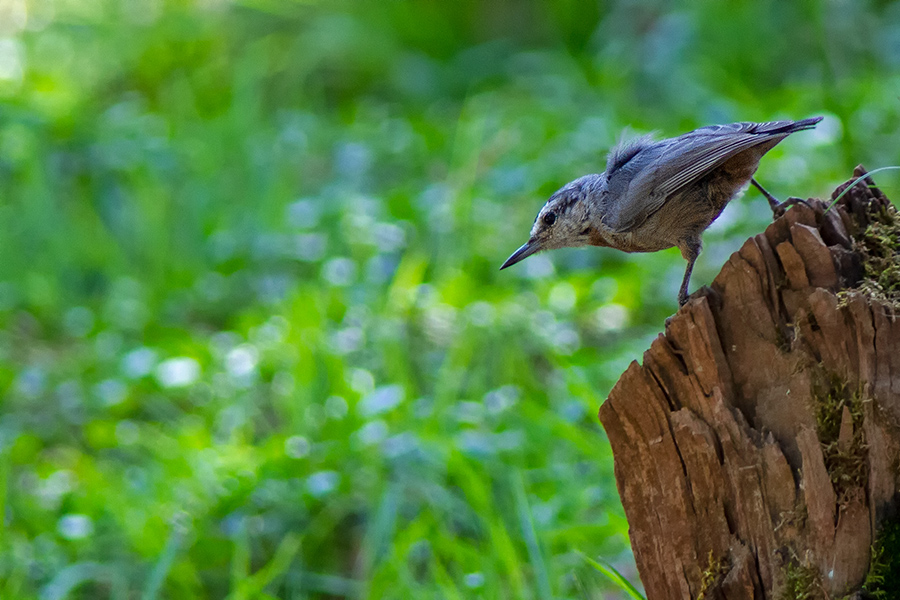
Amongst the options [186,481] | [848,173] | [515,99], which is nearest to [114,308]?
[186,481]

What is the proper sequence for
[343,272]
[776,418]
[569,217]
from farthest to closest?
[343,272] → [569,217] → [776,418]

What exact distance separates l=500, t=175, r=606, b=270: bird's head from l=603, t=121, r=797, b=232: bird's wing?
0.08 m

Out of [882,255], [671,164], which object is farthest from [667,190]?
[882,255]

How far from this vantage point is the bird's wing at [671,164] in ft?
7.79

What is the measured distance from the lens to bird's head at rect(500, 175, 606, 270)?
2807mm

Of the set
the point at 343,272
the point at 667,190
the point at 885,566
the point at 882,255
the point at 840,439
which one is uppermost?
the point at 343,272

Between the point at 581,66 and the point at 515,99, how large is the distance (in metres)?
0.77

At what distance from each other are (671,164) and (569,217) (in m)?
0.41

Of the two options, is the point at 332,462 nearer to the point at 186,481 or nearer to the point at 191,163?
the point at 186,481

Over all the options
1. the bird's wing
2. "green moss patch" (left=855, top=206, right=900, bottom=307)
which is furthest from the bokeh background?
"green moss patch" (left=855, top=206, right=900, bottom=307)

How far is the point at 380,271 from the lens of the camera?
5324 mm

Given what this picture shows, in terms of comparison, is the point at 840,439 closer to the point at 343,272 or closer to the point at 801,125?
the point at 801,125

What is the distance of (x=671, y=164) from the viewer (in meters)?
2.55

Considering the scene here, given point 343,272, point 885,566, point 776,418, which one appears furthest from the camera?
point 343,272
